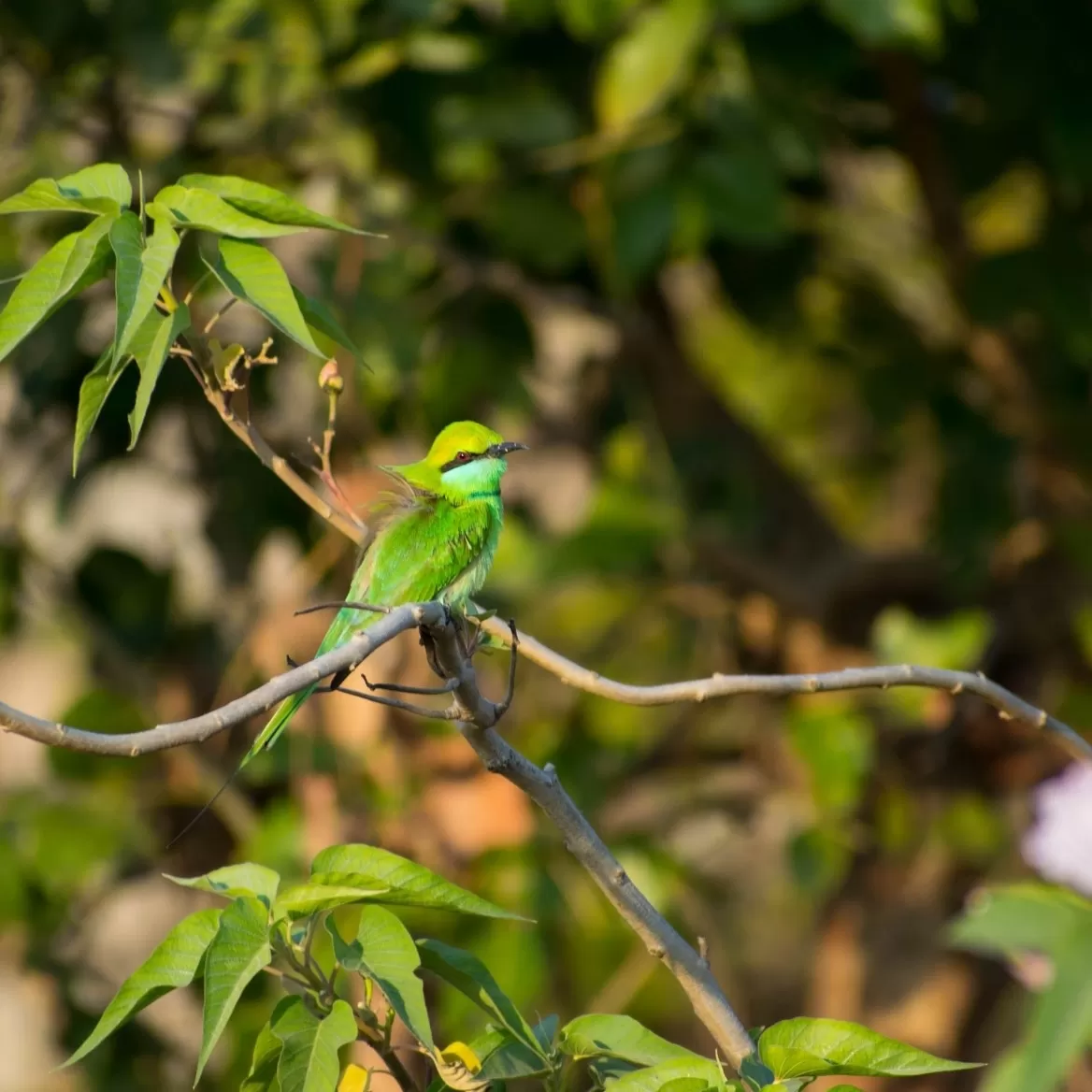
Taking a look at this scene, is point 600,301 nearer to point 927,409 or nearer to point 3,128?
point 927,409

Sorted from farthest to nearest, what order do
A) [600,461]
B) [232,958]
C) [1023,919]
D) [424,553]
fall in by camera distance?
[600,461] → [424,553] → [232,958] → [1023,919]

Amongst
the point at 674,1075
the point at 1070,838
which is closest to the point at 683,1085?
the point at 674,1075

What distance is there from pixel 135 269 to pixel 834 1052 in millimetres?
824


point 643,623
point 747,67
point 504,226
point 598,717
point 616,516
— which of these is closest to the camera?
point 747,67

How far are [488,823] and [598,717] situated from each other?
0.35m

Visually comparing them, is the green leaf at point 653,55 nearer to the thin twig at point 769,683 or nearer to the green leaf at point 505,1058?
the thin twig at point 769,683

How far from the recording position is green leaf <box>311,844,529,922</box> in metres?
1.24

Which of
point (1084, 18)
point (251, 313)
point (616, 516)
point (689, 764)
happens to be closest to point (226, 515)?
point (251, 313)

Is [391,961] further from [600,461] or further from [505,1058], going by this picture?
[600,461]

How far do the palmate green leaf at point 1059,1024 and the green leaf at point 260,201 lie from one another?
2.68 feet

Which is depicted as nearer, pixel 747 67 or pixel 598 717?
pixel 747 67

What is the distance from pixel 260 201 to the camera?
1.36 meters

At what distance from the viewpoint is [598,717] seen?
3607 millimetres

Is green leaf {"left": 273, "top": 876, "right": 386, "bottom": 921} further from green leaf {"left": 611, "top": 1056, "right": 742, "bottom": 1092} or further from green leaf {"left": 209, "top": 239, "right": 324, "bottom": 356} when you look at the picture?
green leaf {"left": 209, "top": 239, "right": 324, "bottom": 356}
